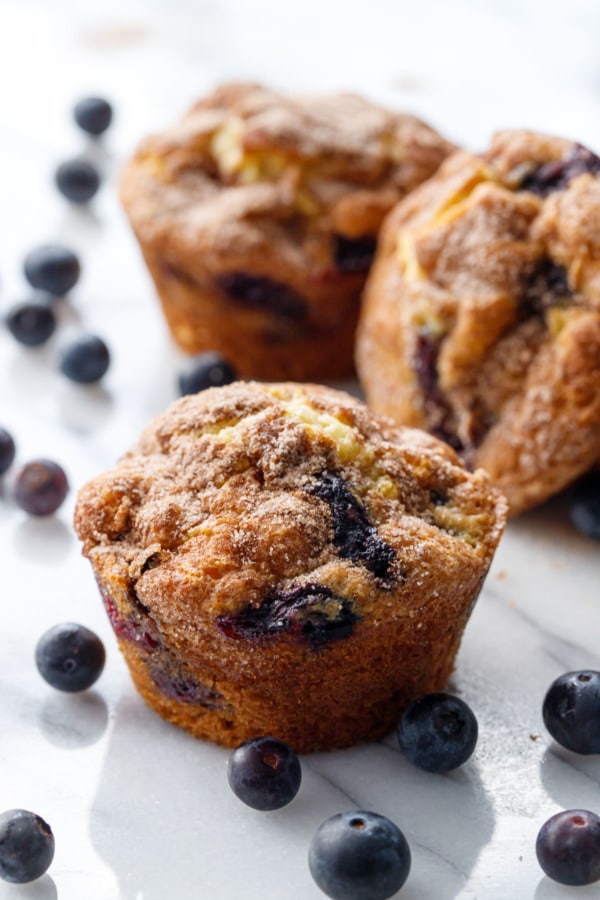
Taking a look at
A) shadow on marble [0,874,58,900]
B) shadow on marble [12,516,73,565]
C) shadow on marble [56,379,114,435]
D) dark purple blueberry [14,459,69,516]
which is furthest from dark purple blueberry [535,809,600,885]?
shadow on marble [56,379,114,435]

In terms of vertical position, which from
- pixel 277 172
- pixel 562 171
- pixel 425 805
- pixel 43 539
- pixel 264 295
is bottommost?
pixel 43 539

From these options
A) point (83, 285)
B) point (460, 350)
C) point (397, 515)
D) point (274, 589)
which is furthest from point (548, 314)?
point (83, 285)

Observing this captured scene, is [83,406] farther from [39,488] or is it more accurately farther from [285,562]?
[285,562]

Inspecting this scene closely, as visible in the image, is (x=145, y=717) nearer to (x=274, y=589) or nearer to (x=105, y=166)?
(x=274, y=589)

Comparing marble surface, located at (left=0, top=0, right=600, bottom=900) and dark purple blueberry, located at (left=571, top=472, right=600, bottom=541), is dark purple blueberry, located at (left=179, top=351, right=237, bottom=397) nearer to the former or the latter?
marble surface, located at (left=0, top=0, right=600, bottom=900)

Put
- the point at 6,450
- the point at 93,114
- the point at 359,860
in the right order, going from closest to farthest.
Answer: the point at 359,860
the point at 6,450
the point at 93,114

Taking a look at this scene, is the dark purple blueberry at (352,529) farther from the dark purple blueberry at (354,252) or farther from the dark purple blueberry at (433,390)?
the dark purple blueberry at (354,252)

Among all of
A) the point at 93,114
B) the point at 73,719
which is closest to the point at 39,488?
the point at 73,719
